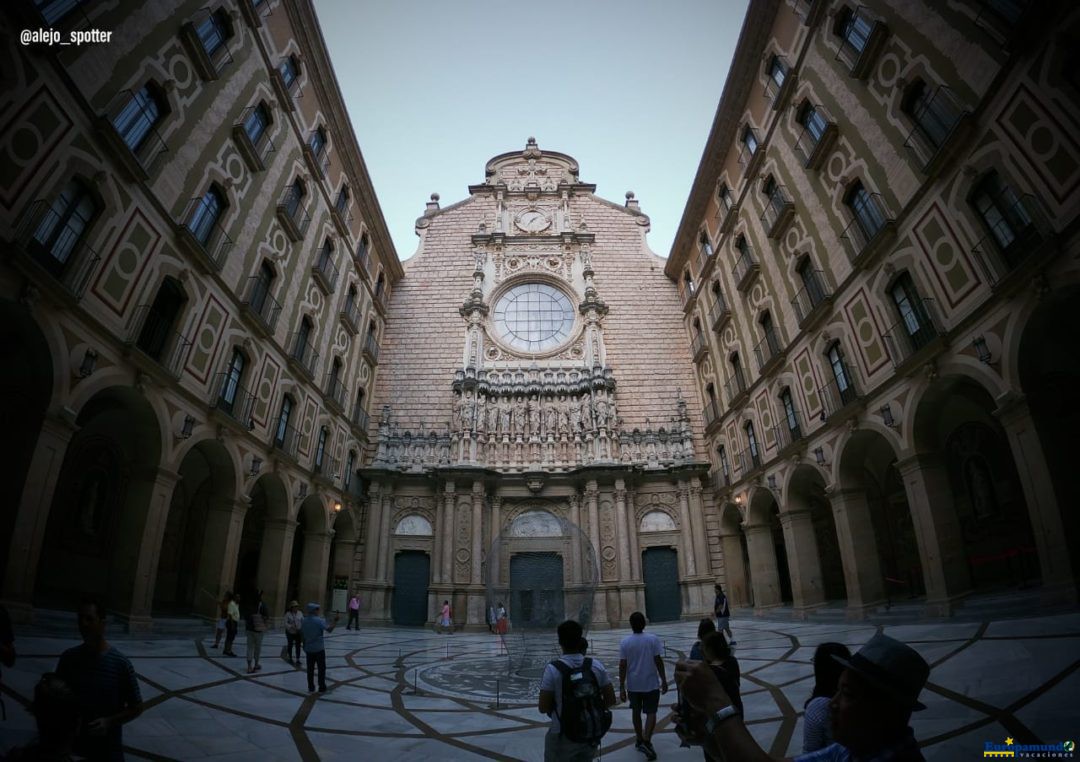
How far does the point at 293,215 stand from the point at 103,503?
10.9 meters

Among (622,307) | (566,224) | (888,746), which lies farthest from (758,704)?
(566,224)

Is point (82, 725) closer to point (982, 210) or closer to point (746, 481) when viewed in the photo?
point (982, 210)

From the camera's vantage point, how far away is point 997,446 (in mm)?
14688

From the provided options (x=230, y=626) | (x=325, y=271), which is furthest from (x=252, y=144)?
(x=230, y=626)

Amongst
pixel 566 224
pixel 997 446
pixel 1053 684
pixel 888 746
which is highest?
pixel 566 224

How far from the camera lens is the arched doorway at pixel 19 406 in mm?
8734

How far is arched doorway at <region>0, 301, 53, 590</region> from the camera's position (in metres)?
8.73

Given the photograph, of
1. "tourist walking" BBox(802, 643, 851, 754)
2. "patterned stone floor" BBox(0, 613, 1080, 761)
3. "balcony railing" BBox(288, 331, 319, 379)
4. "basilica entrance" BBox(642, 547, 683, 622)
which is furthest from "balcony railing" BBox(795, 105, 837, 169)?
"balcony railing" BBox(288, 331, 319, 379)

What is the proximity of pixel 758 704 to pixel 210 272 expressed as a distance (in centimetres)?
1555

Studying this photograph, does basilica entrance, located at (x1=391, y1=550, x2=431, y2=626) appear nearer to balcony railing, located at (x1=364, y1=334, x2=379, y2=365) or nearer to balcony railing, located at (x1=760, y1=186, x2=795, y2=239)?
balcony railing, located at (x1=364, y1=334, x2=379, y2=365)

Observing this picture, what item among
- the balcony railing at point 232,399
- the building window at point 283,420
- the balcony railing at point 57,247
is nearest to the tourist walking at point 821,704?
the balcony railing at point 57,247

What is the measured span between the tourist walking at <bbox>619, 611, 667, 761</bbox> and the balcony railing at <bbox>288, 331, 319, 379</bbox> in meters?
16.1

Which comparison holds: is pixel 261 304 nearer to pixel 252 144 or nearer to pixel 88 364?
pixel 252 144

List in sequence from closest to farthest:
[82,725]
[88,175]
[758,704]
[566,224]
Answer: [82,725] → [758,704] → [88,175] → [566,224]
